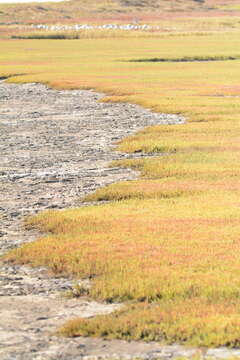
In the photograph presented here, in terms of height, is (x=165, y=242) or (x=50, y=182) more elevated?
(x=165, y=242)

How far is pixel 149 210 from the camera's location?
17375 millimetres

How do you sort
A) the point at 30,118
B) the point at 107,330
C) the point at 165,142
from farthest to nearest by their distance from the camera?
the point at 30,118 → the point at 165,142 → the point at 107,330

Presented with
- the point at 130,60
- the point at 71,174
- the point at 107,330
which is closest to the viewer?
the point at 107,330

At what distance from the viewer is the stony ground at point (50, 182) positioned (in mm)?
9922

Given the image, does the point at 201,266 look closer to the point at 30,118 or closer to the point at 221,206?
the point at 221,206

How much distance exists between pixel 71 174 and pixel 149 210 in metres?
5.79

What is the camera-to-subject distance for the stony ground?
9.92 m

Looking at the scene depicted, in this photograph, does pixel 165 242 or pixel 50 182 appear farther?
pixel 50 182

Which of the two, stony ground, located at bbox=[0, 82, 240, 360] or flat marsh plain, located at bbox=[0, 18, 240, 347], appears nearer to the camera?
stony ground, located at bbox=[0, 82, 240, 360]

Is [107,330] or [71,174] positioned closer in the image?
[107,330]

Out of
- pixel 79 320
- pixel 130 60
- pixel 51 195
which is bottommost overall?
pixel 130 60

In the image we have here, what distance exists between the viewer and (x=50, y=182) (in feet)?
70.9

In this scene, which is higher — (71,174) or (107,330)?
(107,330)

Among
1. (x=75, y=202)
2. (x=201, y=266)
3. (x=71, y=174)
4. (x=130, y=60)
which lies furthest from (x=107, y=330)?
(x=130, y=60)
